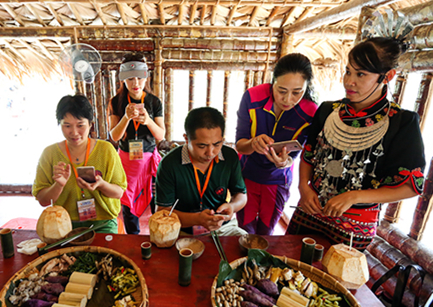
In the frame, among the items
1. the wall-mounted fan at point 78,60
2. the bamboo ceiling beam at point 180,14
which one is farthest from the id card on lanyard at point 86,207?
the bamboo ceiling beam at point 180,14

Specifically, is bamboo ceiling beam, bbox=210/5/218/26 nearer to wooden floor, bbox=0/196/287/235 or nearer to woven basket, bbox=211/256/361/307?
wooden floor, bbox=0/196/287/235

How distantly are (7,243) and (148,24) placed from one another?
4129 millimetres

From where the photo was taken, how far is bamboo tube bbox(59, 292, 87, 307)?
1.16 metres

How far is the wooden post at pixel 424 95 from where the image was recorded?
2.44 m

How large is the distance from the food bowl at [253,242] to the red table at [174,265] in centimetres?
6

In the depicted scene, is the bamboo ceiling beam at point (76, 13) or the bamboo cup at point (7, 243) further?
the bamboo ceiling beam at point (76, 13)

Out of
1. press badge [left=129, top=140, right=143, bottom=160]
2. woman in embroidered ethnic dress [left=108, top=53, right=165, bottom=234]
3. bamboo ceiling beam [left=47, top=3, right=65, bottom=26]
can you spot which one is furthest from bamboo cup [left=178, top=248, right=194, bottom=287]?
bamboo ceiling beam [left=47, top=3, right=65, bottom=26]

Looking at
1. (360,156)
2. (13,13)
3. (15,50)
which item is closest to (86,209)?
(360,156)

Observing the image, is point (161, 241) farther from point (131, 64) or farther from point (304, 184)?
point (131, 64)

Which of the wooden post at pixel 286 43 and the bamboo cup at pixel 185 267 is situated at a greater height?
the wooden post at pixel 286 43

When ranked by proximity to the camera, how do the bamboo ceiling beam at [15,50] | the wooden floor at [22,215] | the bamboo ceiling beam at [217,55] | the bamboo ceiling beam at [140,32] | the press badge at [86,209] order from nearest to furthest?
the press badge at [86,209] < the wooden floor at [22,215] < the bamboo ceiling beam at [140,32] < the bamboo ceiling beam at [15,50] < the bamboo ceiling beam at [217,55]

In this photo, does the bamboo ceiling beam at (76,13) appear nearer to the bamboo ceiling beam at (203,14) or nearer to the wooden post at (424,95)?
the bamboo ceiling beam at (203,14)

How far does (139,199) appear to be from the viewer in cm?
329

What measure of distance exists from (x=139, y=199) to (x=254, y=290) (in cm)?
237
